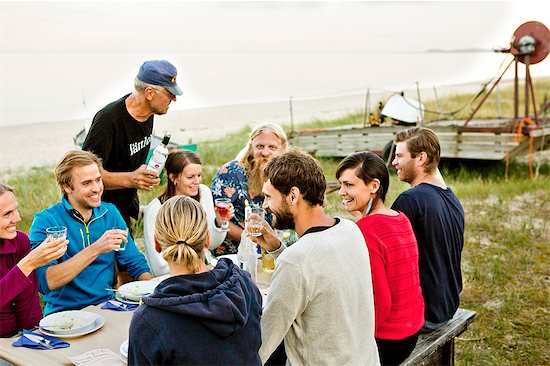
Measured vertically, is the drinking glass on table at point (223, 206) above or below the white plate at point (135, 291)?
above

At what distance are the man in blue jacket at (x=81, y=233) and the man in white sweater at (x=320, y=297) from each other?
50.5 inches

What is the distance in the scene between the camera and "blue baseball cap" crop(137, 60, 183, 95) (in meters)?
4.40

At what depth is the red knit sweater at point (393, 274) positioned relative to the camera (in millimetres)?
2877

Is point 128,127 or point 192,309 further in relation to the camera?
point 128,127

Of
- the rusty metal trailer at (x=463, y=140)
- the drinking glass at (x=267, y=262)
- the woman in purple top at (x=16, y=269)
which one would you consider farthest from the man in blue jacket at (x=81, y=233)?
→ the rusty metal trailer at (x=463, y=140)

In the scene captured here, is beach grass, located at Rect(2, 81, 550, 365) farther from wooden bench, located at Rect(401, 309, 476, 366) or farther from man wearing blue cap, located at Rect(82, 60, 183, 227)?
man wearing blue cap, located at Rect(82, 60, 183, 227)

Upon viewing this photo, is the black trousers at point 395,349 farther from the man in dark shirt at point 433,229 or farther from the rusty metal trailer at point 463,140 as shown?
the rusty metal trailer at point 463,140

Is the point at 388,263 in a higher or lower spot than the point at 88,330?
higher

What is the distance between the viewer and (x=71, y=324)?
273cm

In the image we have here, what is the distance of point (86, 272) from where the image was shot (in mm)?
3486

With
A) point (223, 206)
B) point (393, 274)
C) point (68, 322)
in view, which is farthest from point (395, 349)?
point (68, 322)

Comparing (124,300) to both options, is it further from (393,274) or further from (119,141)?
(119,141)

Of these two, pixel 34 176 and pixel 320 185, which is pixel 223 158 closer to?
pixel 34 176

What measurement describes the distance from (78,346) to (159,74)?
2.42m
